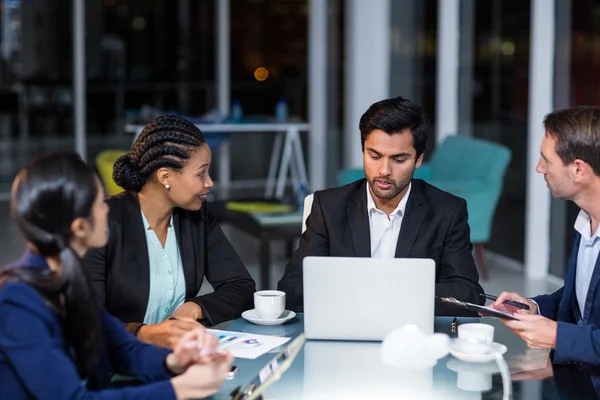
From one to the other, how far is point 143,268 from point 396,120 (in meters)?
0.98

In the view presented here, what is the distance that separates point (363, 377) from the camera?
2090 millimetres

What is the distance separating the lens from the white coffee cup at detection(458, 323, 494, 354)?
219 centimetres

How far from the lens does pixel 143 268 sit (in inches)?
109

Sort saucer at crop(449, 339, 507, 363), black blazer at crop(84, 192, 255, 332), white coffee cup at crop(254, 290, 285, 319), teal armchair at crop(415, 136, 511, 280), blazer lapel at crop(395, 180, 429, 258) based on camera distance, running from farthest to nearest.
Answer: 1. teal armchair at crop(415, 136, 511, 280)
2. blazer lapel at crop(395, 180, 429, 258)
3. black blazer at crop(84, 192, 255, 332)
4. white coffee cup at crop(254, 290, 285, 319)
5. saucer at crop(449, 339, 507, 363)

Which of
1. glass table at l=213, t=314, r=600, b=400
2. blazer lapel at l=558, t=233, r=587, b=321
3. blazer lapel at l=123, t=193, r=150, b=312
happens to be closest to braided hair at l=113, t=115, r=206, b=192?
blazer lapel at l=123, t=193, r=150, b=312

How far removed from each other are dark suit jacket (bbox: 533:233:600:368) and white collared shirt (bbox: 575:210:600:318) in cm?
1

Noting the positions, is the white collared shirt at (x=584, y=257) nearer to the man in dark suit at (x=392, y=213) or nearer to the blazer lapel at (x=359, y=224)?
the man in dark suit at (x=392, y=213)

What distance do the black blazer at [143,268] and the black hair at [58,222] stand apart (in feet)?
2.74

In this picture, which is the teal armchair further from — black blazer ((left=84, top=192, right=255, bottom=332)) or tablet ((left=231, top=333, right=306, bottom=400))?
tablet ((left=231, top=333, right=306, bottom=400))

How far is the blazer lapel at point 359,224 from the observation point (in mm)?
3053

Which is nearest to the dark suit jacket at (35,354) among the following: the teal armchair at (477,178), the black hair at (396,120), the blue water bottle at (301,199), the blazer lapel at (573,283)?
the blazer lapel at (573,283)

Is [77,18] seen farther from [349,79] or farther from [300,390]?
[300,390]

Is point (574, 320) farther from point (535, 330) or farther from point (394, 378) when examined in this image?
point (394, 378)

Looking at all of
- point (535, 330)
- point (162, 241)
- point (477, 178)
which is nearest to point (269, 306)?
point (162, 241)
